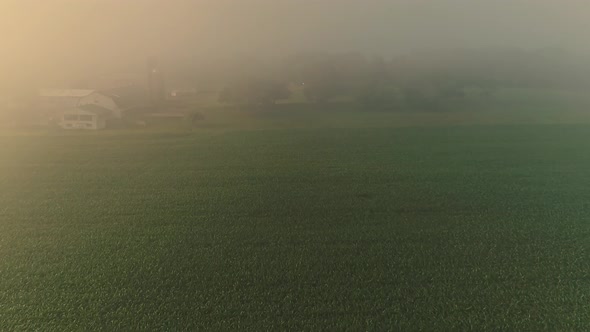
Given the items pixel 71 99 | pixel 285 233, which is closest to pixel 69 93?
pixel 71 99

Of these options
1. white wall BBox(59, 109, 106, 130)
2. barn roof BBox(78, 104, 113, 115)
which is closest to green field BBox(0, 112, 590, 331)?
white wall BBox(59, 109, 106, 130)

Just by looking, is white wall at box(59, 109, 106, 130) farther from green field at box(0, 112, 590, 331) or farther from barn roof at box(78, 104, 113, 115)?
green field at box(0, 112, 590, 331)

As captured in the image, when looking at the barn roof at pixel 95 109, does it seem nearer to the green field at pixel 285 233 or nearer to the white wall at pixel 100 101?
the white wall at pixel 100 101

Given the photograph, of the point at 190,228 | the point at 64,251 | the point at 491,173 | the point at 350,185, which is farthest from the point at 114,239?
the point at 491,173

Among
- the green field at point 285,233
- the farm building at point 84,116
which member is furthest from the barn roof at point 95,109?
the green field at point 285,233

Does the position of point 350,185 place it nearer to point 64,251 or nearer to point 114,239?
point 114,239
